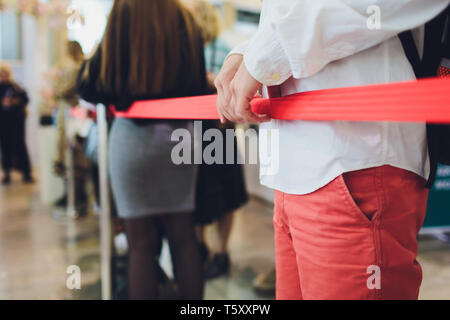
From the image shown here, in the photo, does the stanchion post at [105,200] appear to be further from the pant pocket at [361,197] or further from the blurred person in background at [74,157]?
the blurred person in background at [74,157]

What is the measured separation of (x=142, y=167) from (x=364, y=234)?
2.92 ft

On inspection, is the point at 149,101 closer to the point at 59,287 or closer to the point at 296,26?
the point at 296,26

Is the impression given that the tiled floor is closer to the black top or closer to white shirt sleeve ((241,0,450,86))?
white shirt sleeve ((241,0,450,86))

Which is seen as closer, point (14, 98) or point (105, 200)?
point (105, 200)

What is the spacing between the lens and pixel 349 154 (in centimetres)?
54

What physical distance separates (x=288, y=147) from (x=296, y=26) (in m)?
0.19

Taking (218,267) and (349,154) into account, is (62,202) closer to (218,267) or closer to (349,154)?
(218,267)

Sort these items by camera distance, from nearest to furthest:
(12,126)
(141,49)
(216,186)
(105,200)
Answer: (141,49)
(105,200)
(216,186)
(12,126)

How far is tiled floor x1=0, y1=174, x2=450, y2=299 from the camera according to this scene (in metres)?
1.88

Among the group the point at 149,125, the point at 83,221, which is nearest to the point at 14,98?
the point at 83,221

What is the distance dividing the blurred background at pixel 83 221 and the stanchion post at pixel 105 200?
0.16ft

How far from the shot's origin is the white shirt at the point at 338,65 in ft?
1.65

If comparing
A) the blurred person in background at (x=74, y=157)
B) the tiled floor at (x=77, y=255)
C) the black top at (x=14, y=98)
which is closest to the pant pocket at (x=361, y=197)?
the tiled floor at (x=77, y=255)
